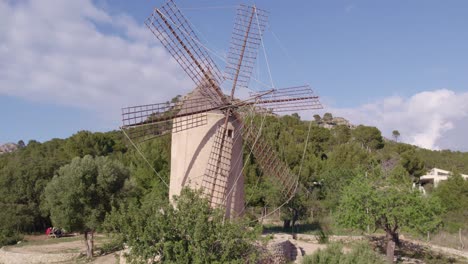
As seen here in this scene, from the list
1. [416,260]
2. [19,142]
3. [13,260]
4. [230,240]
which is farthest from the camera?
[19,142]

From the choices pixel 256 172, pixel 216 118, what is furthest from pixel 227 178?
pixel 256 172

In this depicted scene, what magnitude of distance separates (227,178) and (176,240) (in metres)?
3.94

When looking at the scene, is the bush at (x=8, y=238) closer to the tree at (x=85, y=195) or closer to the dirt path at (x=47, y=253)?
the dirt path at (x=47, y=253)

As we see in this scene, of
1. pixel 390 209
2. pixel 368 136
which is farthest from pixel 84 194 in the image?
pixel 368 136

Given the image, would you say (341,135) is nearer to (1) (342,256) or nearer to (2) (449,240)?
(2) (449,240)

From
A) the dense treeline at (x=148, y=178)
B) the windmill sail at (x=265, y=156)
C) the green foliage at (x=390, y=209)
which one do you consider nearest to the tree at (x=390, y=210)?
the green foliage at (x=390, y=209)

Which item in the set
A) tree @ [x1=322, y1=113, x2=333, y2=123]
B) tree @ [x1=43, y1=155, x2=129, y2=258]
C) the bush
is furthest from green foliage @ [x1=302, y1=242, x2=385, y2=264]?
tree @ [x1=322, y1=113, x2=333, y2=123]

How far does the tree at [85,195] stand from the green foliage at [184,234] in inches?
349

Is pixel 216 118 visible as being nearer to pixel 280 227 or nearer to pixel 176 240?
pixel 176 240

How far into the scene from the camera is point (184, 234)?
8969mm

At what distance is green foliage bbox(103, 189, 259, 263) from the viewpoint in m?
8.57

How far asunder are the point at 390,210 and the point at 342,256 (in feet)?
16.7

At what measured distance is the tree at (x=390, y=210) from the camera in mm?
14812

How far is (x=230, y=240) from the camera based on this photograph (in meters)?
8.72
